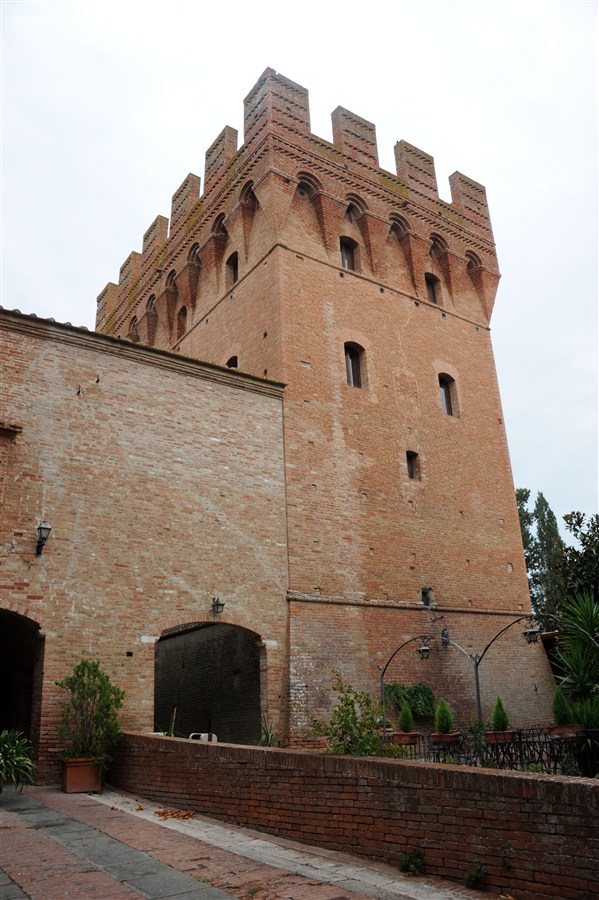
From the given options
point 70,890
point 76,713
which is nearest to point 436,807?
point 70,890

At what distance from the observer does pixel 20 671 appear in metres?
13.5

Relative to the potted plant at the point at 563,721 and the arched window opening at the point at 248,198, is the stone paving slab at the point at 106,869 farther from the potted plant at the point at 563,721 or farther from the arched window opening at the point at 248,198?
the arched window opening at the point at 248,198

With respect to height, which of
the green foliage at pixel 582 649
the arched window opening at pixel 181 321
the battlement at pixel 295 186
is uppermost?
the battlement at pixel 295 186

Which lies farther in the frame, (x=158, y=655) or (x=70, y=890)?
(x=158, y=655)

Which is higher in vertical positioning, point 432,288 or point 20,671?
point 432,288

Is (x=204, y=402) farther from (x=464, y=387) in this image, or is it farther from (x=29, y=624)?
(x=464, y=387)

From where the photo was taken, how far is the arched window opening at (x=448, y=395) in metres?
19.4

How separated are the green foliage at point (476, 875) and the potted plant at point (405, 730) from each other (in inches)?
315

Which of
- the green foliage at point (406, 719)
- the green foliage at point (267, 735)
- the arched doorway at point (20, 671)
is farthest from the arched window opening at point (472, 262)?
the arched doorway at point (20, 671)

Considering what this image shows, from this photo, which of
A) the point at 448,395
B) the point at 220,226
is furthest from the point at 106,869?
the point at 220,226

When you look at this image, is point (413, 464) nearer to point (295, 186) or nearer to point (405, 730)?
point (405, 730)

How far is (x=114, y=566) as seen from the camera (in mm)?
11961

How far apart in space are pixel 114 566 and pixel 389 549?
21.6 feet

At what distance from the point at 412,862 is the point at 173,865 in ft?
6.59
